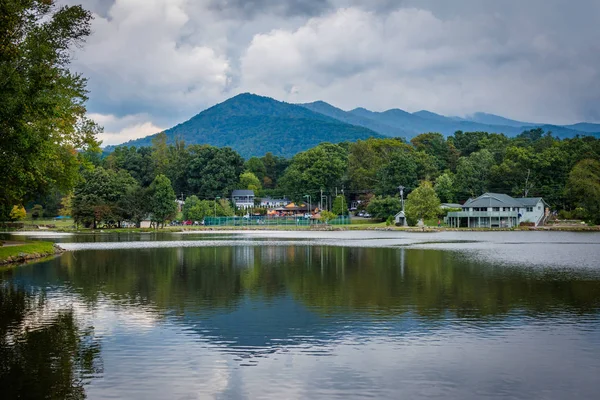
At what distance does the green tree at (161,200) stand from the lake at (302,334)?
7070 centimetres

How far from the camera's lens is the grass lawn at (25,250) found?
3750cm

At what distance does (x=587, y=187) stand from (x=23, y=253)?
262ft

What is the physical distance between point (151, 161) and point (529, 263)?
124328mm

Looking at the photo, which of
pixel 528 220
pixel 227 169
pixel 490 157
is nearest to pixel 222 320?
pixel 528 220

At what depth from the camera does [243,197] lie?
151 metres

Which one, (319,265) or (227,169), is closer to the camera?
(319,265)

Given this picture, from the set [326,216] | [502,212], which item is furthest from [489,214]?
[326,216]

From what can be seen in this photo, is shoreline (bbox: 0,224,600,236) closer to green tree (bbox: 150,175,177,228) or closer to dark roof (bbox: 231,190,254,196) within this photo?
green tree (bbox: 150,175,177,228)

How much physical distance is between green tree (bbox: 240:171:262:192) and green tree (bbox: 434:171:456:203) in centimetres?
6246

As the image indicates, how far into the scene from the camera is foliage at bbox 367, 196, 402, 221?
110m

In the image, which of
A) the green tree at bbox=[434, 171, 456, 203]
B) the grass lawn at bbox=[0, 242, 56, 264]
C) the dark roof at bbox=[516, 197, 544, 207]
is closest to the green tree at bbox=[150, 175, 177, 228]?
the green tree at bbox=[434, 171, 456, 203]

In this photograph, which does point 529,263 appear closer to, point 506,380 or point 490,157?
point 506,380

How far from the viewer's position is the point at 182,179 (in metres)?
147

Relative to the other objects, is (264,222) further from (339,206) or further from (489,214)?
(489,214)
